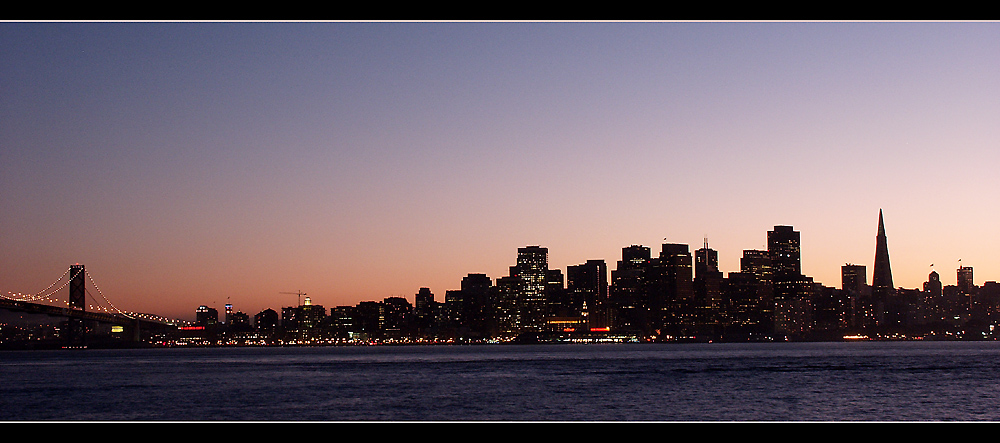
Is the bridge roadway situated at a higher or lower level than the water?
higher

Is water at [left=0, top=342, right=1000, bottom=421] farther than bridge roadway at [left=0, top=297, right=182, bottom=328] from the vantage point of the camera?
No

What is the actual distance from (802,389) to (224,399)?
26948 mm

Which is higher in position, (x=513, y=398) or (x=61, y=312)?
(x=61, y=312)

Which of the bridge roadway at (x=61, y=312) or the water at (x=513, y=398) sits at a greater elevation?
the bridge roadway at (x=61, y=312)

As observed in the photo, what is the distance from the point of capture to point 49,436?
5715 mm

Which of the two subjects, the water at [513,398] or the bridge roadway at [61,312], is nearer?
the water at [513,398]

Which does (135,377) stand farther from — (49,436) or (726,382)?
(49,436)

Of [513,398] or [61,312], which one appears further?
[61,312]

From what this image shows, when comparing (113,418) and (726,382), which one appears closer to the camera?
(113,418)

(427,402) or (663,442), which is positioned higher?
(663,442)
